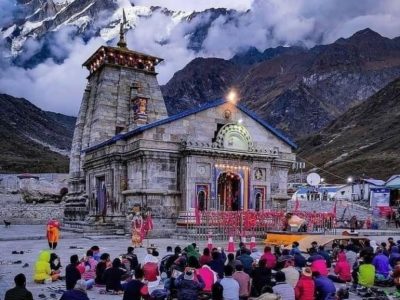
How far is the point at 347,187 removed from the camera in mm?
66625

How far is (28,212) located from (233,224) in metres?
25.8

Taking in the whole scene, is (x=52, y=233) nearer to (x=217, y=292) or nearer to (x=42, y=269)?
(x=42, y=269)

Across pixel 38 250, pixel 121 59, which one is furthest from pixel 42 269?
pixel 121 59

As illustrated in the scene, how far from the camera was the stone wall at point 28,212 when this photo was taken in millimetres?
41281

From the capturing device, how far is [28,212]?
4234 cm

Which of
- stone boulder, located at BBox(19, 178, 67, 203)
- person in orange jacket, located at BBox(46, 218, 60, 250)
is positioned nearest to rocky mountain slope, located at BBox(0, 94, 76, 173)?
stone boulder, located at BBox(19, 178, 67, 203)

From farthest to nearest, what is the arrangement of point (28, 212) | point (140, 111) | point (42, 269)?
point (28, 212) → point (140, 111) → point (42, 269)

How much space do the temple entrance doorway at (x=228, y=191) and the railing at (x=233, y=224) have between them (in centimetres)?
489

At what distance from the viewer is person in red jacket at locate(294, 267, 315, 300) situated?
9812mm

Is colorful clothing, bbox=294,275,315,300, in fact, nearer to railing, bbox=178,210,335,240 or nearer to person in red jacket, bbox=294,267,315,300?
person in red jacket, bbox=294,267,315,300

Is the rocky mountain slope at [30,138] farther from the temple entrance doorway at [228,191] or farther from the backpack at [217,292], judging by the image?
the backpack at [217,292]

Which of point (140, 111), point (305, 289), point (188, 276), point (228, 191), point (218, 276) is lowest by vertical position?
point (218, 276)

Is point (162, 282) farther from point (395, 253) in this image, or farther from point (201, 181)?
point (201, 181)

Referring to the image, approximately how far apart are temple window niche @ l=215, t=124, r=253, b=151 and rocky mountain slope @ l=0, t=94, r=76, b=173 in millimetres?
61556
